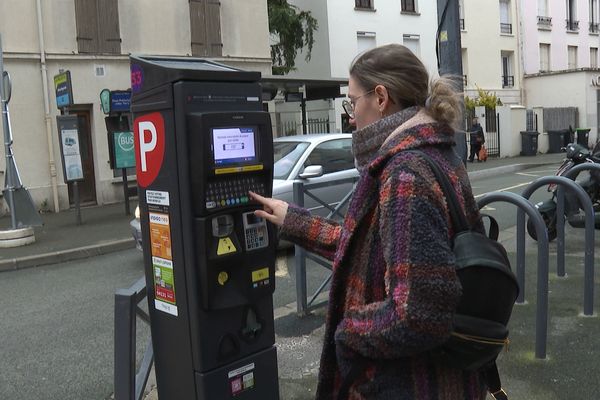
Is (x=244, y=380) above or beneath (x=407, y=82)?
beneath

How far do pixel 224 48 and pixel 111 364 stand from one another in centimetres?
1351

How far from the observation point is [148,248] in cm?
247

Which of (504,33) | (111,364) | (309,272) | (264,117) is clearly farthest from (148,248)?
(504,33)

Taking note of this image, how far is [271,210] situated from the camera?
91.1 inches

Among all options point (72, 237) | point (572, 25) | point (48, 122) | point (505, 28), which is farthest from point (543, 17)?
point (72, 237)

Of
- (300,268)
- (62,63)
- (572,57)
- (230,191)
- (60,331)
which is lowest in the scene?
(60,331)

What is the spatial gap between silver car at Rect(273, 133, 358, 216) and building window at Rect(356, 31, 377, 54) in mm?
15350

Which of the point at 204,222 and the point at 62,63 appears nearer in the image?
the point at 204,222

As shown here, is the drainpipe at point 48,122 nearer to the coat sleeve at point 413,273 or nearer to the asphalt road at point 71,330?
the asphalt road at point 71,330

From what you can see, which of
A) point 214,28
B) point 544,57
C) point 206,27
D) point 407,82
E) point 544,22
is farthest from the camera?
point 544,57

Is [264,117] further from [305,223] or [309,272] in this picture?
[309,272]

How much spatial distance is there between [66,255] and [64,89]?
3848mm

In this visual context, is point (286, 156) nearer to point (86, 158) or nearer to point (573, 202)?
point (573, 202)

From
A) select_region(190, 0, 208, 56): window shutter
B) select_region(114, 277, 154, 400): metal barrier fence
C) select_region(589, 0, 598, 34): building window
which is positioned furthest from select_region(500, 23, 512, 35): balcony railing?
select_region(114, 277, 154, 400): metal barrier fence
